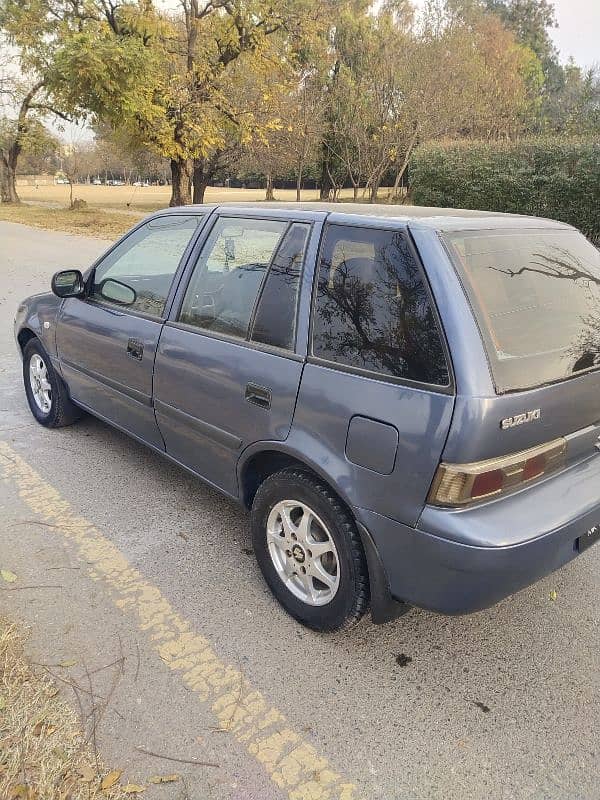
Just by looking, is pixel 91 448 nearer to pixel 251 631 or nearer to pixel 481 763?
pixel 251 631

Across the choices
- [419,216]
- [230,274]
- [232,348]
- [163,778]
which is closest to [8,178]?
[230,274]

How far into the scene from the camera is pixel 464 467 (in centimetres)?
201

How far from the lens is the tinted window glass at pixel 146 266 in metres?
3.38

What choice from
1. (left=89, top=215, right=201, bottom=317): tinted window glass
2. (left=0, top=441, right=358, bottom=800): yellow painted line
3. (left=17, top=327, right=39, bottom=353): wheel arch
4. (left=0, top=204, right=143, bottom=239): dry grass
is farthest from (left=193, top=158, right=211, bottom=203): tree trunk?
(left=0, top=441, right=358, bottom=800): yellow painted line

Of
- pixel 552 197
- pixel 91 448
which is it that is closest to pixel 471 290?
pixel 91 448

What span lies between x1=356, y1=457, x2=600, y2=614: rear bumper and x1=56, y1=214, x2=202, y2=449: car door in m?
1.70

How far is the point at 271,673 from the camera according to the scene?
Result: 241 centimetres

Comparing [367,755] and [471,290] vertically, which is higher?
[471,290]

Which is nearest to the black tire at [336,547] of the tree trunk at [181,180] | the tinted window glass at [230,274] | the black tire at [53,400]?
the tinted window glass at [230,274]

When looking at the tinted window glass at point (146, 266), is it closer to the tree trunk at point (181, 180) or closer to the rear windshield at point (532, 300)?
the rear windshield at point (532, 300)

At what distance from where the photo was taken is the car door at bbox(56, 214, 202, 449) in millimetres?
3363

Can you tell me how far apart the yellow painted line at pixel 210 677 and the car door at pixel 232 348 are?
0.62 m

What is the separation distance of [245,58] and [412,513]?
849 inches

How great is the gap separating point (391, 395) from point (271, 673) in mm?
1207
